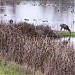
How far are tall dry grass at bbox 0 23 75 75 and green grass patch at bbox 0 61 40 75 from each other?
39 centimetres

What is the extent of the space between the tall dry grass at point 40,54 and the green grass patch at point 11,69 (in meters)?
0.39

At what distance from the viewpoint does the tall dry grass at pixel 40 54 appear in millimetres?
11289

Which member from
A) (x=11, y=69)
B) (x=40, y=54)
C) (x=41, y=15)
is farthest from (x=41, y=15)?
(x=11, y=69)

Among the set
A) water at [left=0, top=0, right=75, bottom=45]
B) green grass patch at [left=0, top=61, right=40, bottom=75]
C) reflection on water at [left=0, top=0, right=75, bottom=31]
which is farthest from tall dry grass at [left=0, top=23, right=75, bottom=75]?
reflection on water at [left=0, top=0, right=75, bottom=31]

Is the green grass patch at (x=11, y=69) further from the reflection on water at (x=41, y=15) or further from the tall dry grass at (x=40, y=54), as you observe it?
the reflection on water at (x=41, y=15)

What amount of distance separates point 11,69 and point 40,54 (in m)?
1.27

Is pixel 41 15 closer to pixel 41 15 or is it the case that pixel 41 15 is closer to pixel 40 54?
pixel 41 15

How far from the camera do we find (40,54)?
12719 millimetres

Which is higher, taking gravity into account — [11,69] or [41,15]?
[11,69]

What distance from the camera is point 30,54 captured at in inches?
512

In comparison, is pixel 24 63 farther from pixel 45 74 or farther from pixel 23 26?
pixel 23 26

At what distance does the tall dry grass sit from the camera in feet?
37.0

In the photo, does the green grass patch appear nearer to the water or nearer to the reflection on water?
the water

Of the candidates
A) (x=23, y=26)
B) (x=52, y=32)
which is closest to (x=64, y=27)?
(x=52, y=32)
